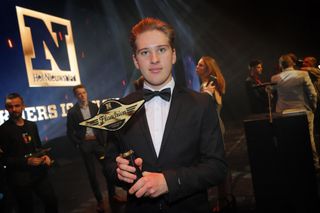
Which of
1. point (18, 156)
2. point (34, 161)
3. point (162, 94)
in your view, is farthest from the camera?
point (18, 156)

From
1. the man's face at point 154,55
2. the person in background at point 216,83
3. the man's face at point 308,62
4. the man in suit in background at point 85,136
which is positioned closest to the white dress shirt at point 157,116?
the man's face at point 154,55

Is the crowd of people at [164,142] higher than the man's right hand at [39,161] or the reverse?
higher

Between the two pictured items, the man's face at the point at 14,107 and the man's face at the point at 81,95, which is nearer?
the man's face at the point at 14,107

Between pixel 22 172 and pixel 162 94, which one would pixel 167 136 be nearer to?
pixel 162 94

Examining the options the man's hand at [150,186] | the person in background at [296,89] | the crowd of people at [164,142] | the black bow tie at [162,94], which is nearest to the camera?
the man's hand at [150,186]

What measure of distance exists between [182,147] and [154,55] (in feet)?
1.72

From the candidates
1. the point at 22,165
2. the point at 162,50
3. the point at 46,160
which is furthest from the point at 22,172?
the point at 162,50

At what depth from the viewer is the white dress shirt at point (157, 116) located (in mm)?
1714

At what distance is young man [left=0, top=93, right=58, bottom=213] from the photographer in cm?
375

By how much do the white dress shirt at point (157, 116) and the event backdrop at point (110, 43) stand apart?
5190 mm

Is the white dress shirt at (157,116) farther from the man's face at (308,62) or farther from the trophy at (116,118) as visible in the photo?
the man's face at (308,62)

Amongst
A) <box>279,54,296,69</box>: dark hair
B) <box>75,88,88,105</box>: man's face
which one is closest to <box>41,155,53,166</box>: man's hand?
<box>75,88,88,105</box>: man's face

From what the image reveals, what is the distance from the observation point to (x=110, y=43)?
1041cm

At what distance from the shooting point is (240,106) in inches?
643
